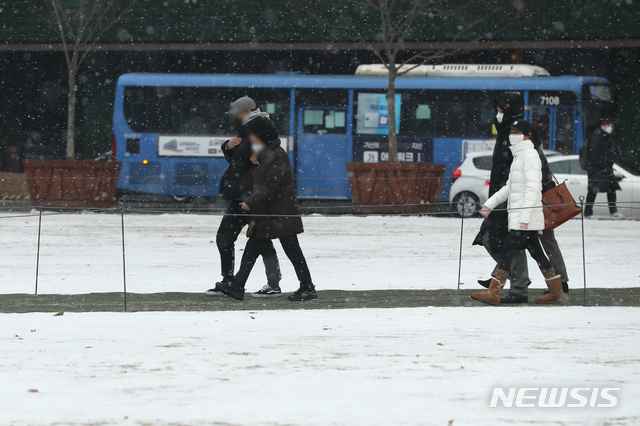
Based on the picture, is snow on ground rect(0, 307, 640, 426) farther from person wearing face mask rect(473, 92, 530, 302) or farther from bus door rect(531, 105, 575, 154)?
bus door rect(531, 105, 575, 154)

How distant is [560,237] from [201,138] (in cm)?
1006

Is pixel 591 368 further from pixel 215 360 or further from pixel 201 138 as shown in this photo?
pixel 201 138

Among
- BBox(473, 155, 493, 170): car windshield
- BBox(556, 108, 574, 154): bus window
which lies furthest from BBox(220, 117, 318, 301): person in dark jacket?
BBox(556, 108, 574, 154): bus window

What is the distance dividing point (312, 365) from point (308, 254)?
6.83 meters

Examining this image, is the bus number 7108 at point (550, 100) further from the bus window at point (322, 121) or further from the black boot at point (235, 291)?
the black boot at point (235, 291)

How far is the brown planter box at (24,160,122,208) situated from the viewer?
65.1 feet

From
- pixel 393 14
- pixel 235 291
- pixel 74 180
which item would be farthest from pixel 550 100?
pixel 235 291

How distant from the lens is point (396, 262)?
463 inches

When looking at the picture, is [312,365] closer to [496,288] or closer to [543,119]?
[496,288]

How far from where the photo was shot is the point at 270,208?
320 inches

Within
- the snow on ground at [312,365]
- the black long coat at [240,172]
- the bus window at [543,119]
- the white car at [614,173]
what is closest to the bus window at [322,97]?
the bus window at [543,119]

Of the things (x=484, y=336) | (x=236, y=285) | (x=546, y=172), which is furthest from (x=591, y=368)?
(x=236, y=285)

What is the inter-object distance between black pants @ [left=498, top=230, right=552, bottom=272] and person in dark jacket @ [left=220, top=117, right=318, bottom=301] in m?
1.67

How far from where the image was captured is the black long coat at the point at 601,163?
17531 millimetres
